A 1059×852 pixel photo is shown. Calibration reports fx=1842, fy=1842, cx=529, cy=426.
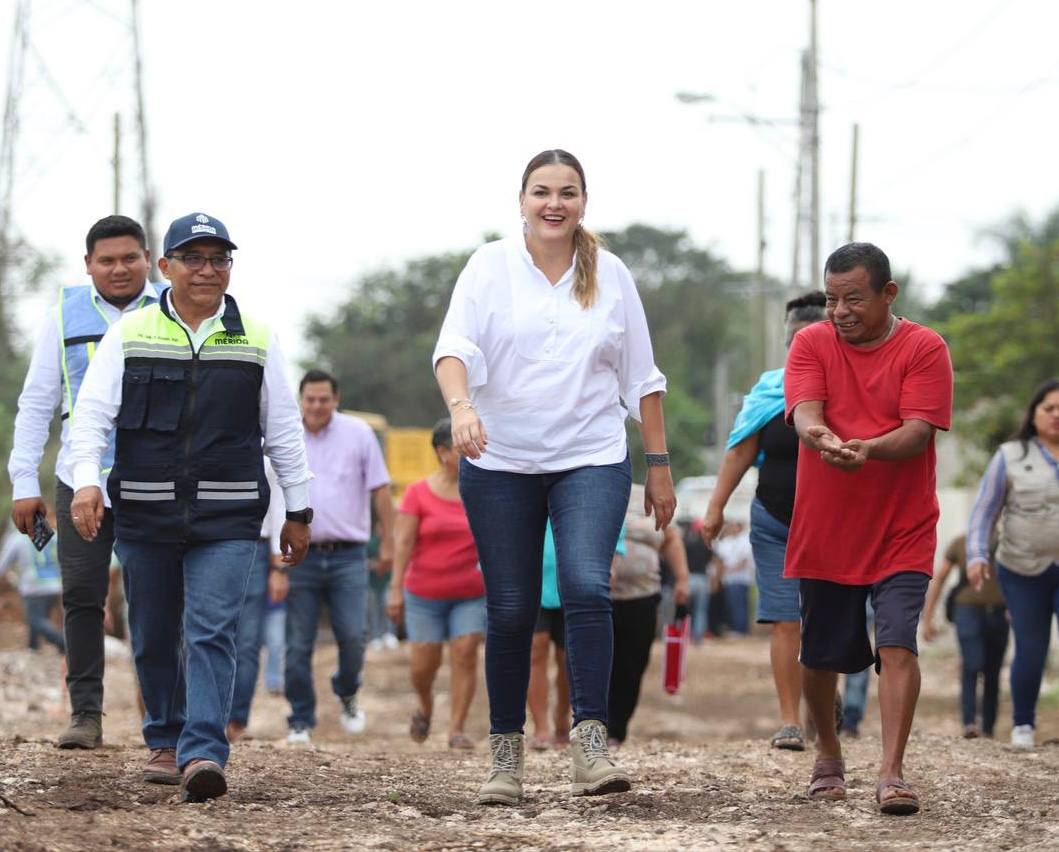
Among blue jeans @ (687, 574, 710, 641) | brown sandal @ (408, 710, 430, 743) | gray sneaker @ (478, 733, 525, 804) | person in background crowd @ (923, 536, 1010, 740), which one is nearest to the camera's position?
gray sneaker @ (478, 733, 525, 804)

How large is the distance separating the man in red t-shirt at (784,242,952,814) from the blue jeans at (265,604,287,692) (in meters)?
8.23

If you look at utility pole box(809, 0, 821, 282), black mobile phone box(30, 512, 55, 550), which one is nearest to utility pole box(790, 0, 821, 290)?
utility pole box(809, 0, 821, 282)

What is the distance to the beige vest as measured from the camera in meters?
9.81

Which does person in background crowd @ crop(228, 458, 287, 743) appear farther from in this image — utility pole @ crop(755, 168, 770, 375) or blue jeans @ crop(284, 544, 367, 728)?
utility pole @ crop(755, 168, 770, 375)

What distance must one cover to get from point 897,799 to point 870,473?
108 centimetres

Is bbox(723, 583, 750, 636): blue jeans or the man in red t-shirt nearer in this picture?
the man in red t-shirt

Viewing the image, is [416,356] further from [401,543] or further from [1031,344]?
[401,543]

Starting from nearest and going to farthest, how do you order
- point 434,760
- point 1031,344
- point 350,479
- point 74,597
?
point 74,597 < point 434,760 < point 350,479 < point 1031,344

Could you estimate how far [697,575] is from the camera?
27.5 metres

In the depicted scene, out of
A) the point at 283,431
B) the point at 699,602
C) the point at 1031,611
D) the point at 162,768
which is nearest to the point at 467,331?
the point at 283,431

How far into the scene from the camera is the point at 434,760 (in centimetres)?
829

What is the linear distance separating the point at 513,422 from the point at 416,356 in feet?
183

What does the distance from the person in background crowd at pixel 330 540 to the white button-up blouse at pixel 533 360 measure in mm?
4466

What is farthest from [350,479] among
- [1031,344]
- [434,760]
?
[1031,344]
